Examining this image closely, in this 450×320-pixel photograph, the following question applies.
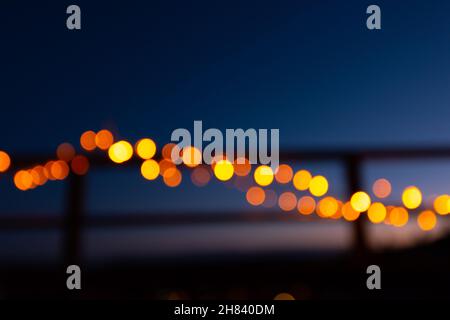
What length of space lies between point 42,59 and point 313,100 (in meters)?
3.17

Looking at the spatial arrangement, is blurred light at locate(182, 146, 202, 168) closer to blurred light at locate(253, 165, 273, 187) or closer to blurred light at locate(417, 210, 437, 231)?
blurred light at locate(253, 165, 273, 187)

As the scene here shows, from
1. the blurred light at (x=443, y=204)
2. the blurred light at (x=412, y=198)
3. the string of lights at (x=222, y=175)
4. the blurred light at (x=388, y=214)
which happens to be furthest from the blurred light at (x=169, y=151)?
A: the blurred light at (x=443, y=204)

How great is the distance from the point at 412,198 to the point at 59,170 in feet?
6.58

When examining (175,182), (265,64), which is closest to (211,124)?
(175,182)

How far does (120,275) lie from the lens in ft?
7.53

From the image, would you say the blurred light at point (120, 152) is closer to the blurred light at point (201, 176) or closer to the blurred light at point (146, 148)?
the blurred light at point (146, 148)

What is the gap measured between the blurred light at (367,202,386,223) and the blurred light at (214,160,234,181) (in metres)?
0.78

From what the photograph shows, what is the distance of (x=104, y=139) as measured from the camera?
2.63m

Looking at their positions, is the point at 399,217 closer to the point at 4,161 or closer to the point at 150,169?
the point at 150,169

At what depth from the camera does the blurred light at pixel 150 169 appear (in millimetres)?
2531

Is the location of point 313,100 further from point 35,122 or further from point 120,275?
point 120,275

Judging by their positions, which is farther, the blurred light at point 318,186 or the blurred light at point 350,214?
the blurred light at point 318,186

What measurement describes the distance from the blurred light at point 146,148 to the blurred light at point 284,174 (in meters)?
0.72

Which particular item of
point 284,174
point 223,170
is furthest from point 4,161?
point 284,174
